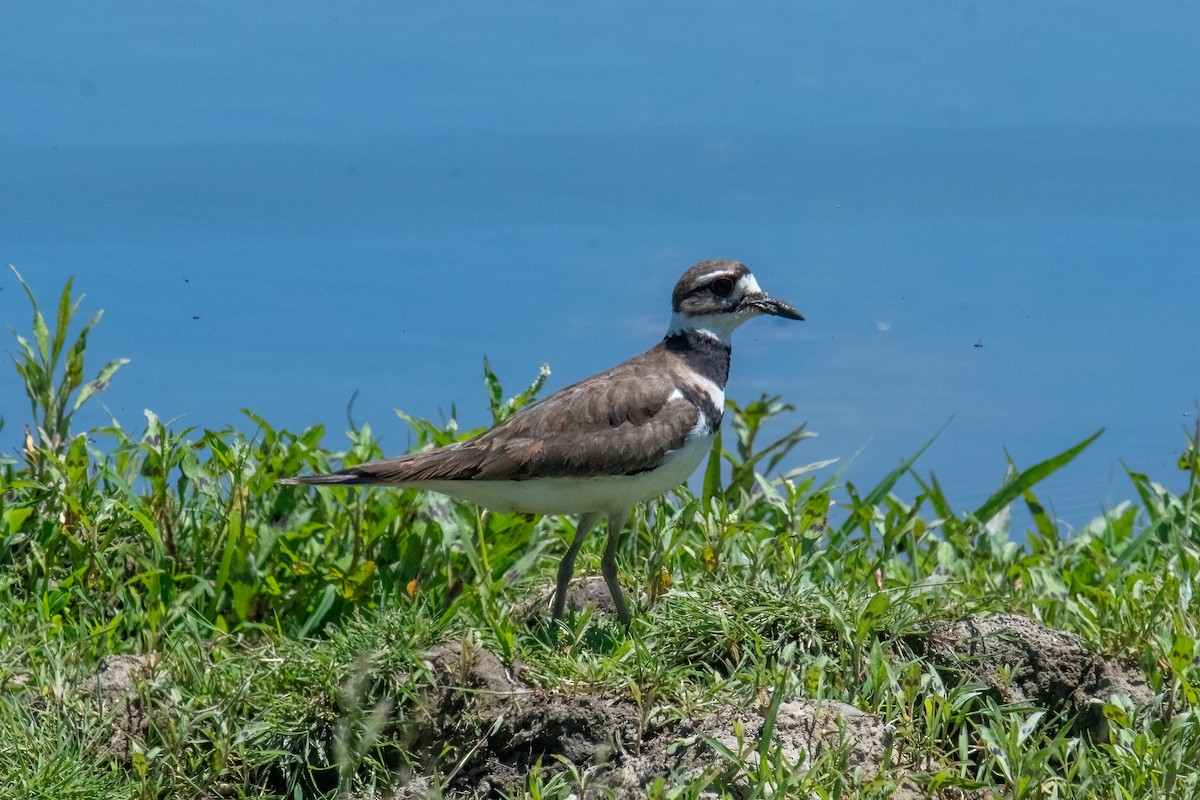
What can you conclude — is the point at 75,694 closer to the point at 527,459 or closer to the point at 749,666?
the point at 527,459

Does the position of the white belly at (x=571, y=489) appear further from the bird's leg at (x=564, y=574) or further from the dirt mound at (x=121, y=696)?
the dirt mound at (x=121, y=696)

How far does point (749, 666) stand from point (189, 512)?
93.9 inches

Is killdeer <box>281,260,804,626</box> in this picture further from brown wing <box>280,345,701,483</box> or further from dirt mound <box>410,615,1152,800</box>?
dirt mound <box>410,615,1152,800</box>

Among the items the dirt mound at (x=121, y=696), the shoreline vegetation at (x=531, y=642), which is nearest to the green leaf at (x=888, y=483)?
the shoreline vegetation at (x=531, y=642)

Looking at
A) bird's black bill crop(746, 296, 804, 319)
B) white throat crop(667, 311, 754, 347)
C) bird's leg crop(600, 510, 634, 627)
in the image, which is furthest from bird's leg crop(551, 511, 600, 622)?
bird's black bill crop(746, 296, 804, 319)

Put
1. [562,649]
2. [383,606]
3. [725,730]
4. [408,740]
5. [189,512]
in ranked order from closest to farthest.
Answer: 1. [725,730]
2. [408,740]
3. [562,649]
4. [383,606]
5. [189,512]

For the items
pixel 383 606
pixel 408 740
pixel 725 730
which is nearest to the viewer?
pixel 725 730

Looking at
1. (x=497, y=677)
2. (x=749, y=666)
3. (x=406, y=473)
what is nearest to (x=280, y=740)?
(x=497, y=677)

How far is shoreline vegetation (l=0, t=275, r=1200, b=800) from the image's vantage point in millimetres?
4406

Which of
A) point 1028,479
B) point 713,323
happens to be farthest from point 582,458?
point 1028,479

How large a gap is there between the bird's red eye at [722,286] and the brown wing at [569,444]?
1.89ft

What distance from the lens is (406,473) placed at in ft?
17.9

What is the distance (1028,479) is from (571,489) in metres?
2.36

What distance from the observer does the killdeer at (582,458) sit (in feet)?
17.9
